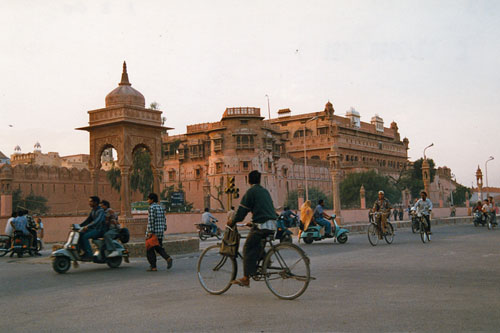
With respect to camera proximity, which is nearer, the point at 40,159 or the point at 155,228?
the point at 155,228

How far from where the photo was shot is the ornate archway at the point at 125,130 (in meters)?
20.1

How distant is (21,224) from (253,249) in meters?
11.7

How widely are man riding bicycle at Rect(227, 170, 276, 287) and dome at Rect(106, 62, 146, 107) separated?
15.1 m

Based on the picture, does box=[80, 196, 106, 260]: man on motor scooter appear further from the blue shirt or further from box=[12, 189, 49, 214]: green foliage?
box=[12, 189, 49, 214]: green foliage

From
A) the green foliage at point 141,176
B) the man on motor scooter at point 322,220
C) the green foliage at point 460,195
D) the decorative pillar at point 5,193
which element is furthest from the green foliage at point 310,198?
the green foliage at point 460,195

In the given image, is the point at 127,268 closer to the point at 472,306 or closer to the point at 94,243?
the point at 94,243

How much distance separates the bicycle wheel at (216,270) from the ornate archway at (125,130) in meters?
13.5

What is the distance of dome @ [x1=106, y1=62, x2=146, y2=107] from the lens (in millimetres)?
20812

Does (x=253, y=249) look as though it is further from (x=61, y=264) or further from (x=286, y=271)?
(x=61, y=264)

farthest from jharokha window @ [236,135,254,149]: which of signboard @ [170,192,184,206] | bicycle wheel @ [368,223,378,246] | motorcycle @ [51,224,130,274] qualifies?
motorcycle @ [51,224,130,274]

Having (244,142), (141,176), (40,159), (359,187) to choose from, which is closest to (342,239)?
(141,176)

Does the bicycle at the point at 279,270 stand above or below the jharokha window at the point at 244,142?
below

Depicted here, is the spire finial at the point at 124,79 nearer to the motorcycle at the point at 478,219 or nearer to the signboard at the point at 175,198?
the motorcycle at the point at 478,219

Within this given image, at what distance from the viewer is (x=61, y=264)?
10516mm
